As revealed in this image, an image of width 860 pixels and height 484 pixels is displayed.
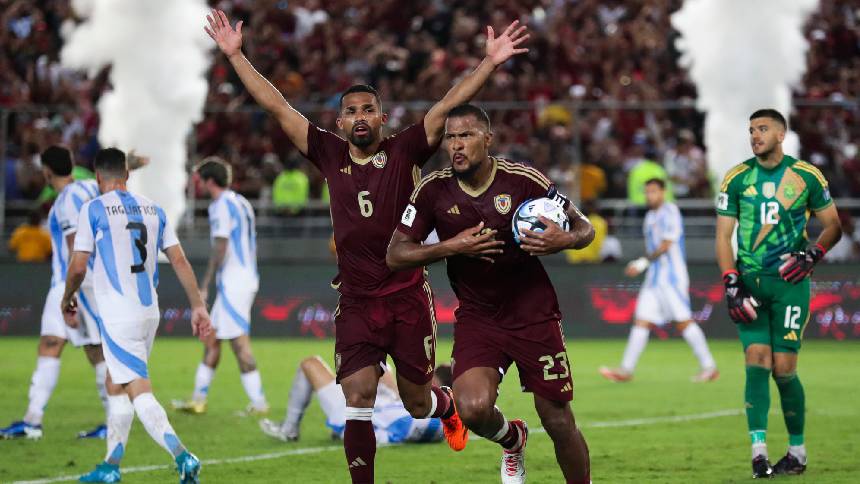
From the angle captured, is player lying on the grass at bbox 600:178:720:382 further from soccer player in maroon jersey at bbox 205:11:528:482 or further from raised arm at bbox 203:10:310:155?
raised arm at bbox 203:10:310:155

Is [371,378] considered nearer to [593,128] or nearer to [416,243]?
[416,243]

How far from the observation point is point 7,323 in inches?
850

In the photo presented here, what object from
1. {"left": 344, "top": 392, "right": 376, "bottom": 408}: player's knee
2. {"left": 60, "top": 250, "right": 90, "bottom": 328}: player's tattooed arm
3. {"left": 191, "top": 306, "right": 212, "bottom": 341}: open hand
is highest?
{"left": 60, "top": 250, "right": 90, "bottom": 328}: player's tattooed arm

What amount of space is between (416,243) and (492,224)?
0.44 m

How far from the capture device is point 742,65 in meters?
23.8

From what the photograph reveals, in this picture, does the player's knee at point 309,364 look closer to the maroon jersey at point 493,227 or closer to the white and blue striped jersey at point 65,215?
the white and blue striped jersey at point 65,215

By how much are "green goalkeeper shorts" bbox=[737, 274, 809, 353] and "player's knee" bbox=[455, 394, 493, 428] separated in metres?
2.70

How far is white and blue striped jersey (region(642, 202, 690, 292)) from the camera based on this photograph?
55.6 ft

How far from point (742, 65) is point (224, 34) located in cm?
1621

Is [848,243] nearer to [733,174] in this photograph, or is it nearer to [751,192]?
[733,174]

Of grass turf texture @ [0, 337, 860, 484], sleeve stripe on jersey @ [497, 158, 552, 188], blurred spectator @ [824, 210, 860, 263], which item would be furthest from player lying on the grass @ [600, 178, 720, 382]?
sleeve stripe on jersey @ [497, 158, 552, 188]

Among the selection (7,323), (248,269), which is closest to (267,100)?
(248,269)

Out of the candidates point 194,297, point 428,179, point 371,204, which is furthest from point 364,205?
point 194,297

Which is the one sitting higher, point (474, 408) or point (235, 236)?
point (235, 236)
